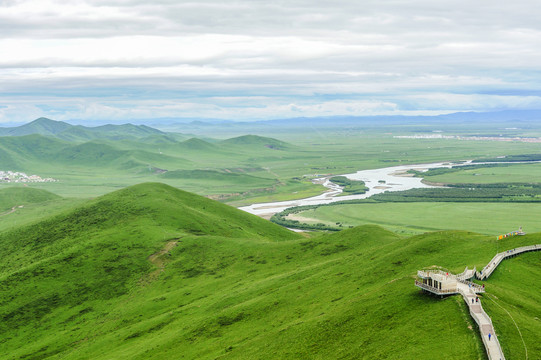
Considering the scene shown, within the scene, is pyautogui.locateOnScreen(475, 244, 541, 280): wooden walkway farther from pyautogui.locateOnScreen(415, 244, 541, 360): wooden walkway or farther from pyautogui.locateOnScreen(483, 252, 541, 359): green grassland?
pyautogui.locateOnScreen(483, 252, 541, 359): green grassland

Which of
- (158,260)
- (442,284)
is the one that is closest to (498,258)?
(442,284)

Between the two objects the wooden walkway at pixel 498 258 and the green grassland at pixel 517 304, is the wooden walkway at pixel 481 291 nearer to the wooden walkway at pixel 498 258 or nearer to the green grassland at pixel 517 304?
the wooden walkway at pixel 498 258

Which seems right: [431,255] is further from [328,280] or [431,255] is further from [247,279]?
[247,279]

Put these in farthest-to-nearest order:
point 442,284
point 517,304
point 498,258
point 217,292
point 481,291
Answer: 1. point 217,292
2. point 498,258
3. point 517,304
4. point 481,291
5. point 442,284

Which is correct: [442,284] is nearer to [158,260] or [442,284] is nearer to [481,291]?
[481,291]

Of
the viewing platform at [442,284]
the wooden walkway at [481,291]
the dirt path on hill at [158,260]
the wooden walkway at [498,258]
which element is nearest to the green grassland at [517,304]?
the wooden walkway at [498,258]

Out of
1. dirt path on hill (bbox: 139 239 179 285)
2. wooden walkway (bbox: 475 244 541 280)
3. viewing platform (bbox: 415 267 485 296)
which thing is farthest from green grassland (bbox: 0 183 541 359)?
wooden walkway (bbox: 475 244 541 280)
